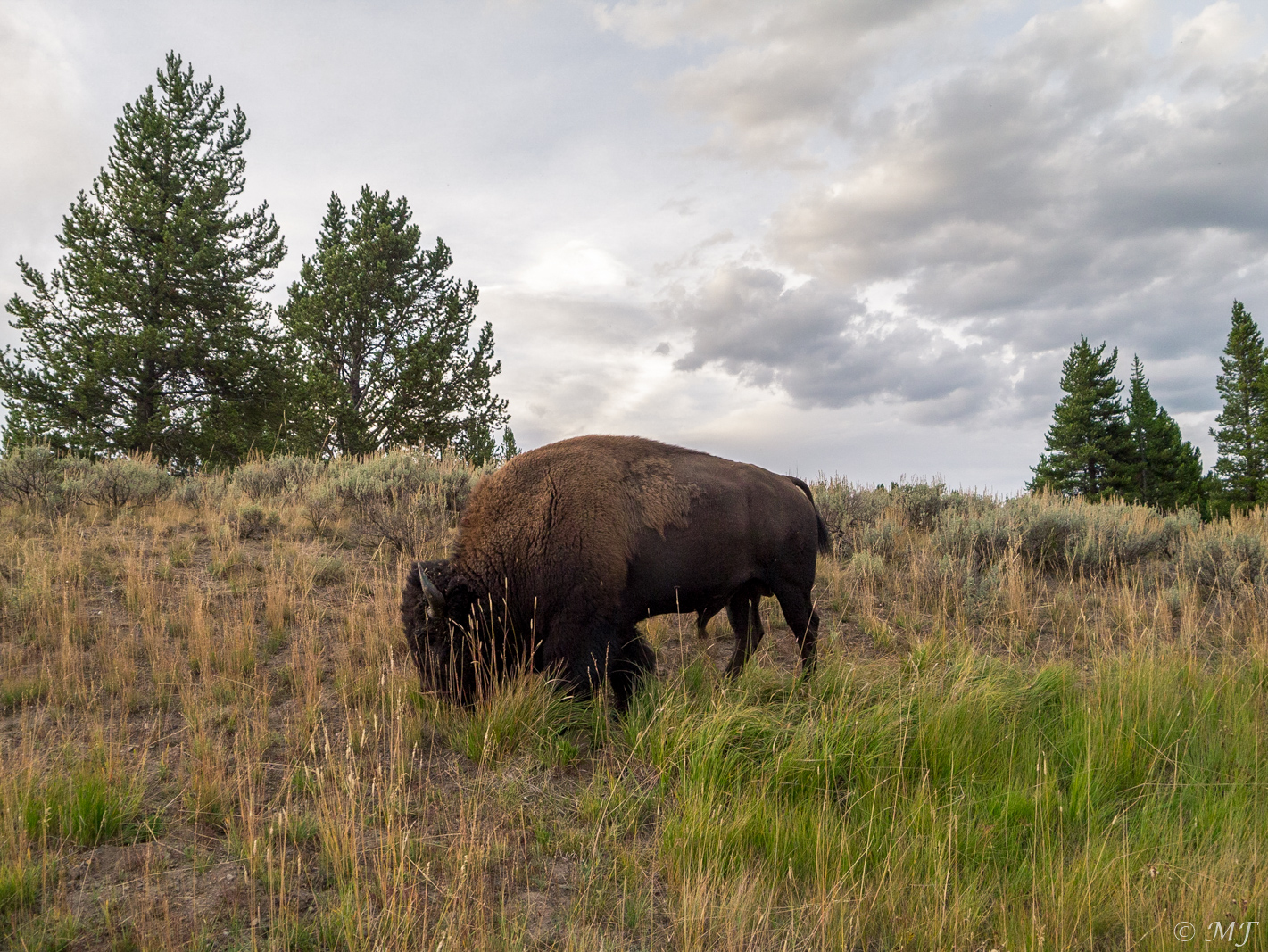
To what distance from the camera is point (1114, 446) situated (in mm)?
39125

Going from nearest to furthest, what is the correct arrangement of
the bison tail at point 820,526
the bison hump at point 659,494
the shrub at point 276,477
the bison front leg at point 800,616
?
the bison hump at point 659,494
the bison front leg at point 800,616
the bison tail at point 820,526
the shrub at point 276,477

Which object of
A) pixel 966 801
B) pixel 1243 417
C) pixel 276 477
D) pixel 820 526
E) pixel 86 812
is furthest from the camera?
pixel 1243 417

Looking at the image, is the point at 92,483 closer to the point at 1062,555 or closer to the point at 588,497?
the point at 588,497

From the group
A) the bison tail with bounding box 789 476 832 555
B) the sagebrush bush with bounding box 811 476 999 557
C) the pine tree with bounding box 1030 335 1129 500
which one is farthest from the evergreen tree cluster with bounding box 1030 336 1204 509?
the bison tail with bounding box 789 476 832 555

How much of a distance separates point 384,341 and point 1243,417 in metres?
44.3

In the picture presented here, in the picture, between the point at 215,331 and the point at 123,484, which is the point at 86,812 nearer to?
the point at 123,484

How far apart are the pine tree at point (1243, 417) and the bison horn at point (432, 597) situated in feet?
150

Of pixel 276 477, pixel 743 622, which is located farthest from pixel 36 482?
pixel 743 622

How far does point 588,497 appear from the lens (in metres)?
5.06

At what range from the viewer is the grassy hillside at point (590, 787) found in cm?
279

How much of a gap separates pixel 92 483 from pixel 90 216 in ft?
54.9

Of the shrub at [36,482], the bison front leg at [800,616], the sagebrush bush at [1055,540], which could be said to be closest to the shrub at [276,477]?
the shrub at [36,482]

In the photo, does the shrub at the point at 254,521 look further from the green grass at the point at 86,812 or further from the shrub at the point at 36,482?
the green grass at the point at 86,812

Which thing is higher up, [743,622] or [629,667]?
[743,622]
